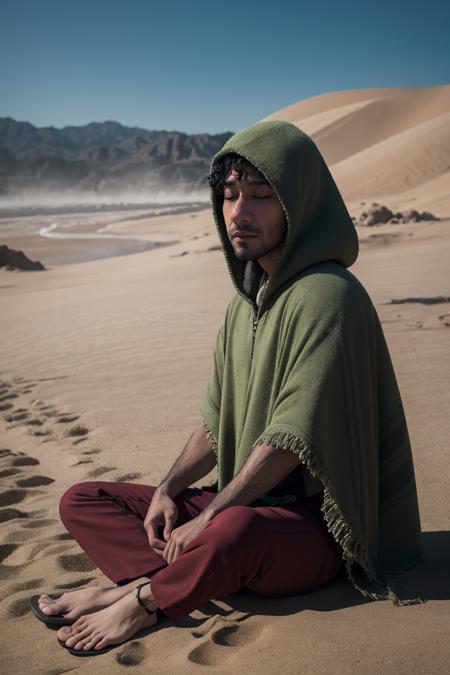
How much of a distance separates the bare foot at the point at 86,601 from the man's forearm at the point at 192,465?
385 millimetres

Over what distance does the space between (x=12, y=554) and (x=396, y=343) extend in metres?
3.72

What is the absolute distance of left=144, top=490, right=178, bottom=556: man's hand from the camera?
2.40 metres

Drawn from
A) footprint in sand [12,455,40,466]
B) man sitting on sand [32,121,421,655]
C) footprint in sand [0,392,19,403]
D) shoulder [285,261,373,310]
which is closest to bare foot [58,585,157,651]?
man sitting on sand [32,121,421,655]

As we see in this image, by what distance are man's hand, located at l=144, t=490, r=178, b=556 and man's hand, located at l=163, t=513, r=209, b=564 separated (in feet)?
0.50

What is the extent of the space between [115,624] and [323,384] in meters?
0.91

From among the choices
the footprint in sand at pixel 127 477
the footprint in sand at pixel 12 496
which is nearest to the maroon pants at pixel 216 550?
the footprint in sand at pixel 12 496

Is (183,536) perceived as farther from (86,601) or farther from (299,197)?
(299,197)

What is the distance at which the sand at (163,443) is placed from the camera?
6.59 ft

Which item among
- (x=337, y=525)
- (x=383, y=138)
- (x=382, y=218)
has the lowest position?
(x=337, y=525)

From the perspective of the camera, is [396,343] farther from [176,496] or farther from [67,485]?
[176,496]

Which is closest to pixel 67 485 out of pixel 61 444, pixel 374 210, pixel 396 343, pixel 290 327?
pixel 61 444

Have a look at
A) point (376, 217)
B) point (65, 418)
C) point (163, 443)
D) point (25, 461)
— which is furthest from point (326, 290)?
point (376, 217)

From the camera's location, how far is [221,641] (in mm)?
2092

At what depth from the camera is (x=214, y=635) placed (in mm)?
2115
